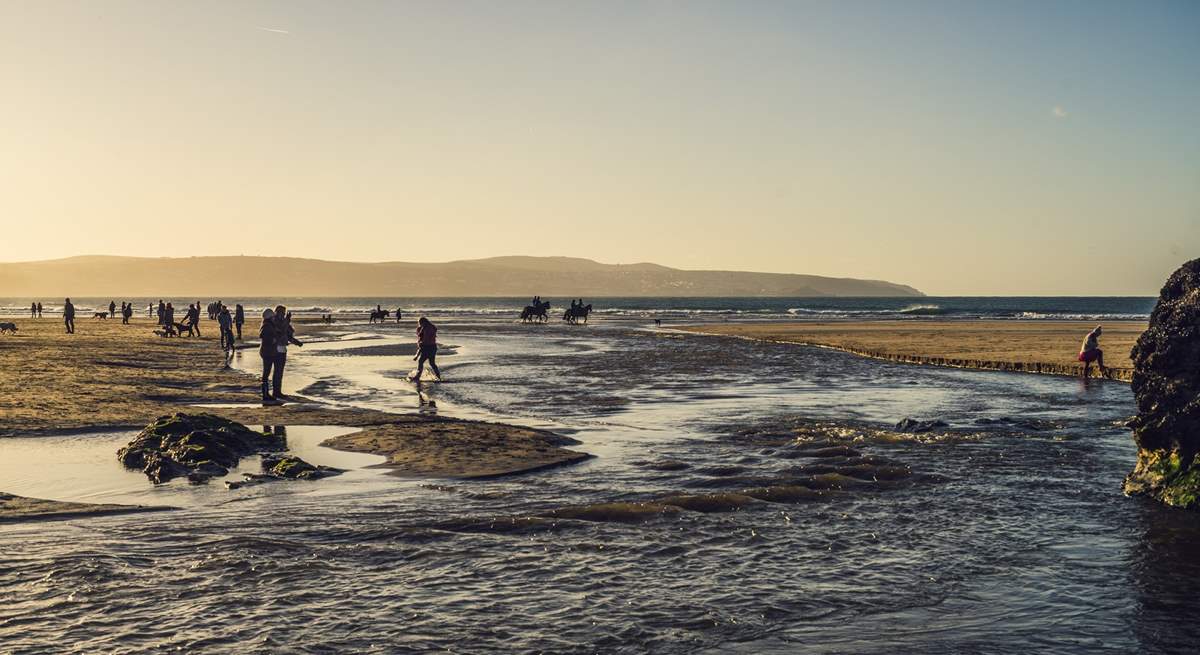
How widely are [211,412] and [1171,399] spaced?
56.0 ft

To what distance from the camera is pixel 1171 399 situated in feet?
36.9

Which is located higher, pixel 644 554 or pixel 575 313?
pixel 575 313

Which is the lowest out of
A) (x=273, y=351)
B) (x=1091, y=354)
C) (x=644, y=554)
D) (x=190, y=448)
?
(x=644, y=554)

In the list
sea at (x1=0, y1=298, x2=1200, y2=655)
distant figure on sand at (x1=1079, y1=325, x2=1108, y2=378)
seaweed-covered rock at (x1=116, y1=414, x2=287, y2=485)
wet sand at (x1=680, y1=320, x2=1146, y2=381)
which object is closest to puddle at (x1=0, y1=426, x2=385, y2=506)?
sea at (x1=0, y1=298, x2=1200, y2=655)

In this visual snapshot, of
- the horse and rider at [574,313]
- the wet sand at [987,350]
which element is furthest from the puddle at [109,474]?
the horse and rider at [574,313]

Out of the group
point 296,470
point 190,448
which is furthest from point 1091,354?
point 190,448

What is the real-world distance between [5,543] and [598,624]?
593 centimetres

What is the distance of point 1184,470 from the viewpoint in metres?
10.8

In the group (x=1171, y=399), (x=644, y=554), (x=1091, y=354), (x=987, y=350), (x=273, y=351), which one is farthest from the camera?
(x=987, y=350)

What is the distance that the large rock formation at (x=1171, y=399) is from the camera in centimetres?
1086

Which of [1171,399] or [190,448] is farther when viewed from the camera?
[190,448]

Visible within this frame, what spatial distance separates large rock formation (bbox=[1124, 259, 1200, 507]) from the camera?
10859 mm

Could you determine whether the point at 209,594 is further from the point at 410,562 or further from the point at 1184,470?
the point at 1184,470

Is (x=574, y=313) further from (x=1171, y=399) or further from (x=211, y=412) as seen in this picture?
(x=1171, y=399)
